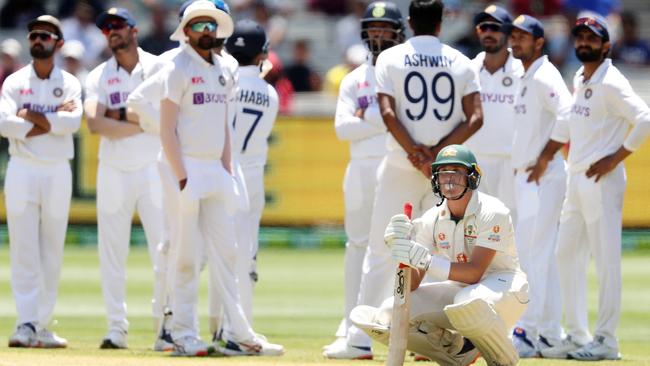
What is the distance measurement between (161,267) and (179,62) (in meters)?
1.93

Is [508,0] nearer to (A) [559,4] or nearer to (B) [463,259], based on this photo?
(A) [559,4]

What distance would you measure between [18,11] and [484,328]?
18255 millimetres

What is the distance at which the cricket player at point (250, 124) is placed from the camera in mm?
11891

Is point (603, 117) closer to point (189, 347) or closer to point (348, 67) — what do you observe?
point (189, 347)

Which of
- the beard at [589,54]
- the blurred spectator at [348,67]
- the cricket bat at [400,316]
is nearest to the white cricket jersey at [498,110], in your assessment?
the beard at [589,54]

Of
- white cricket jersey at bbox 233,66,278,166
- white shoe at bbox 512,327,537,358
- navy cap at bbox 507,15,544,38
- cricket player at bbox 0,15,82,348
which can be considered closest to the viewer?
white shoe at bbox 512,327,537,358

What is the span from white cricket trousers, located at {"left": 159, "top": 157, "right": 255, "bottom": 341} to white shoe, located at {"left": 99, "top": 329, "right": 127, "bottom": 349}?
2.62 feet

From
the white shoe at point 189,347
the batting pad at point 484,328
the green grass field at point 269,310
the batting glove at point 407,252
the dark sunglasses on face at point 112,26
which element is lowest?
the green grass field at point 269,310

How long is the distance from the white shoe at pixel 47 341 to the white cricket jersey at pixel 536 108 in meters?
3.79

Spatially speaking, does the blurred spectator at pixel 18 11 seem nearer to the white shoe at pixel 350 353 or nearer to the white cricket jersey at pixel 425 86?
the white cricket jersey at pixel 425 86

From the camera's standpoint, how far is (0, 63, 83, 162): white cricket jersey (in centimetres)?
1174

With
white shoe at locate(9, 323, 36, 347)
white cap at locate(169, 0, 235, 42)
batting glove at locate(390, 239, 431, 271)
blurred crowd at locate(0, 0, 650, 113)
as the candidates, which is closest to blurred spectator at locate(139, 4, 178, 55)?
blurred crowd at locate(0, 0, 650, 113)

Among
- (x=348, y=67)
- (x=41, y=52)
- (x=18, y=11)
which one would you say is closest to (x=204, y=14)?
(x=41, y=52)

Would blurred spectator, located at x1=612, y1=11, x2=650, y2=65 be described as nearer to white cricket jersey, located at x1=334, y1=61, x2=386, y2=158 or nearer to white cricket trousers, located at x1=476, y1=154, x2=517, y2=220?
white cricket trousers, located at x1=476, y1=154, x2=517, y2=220
